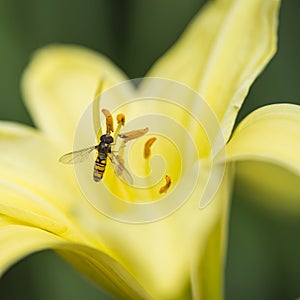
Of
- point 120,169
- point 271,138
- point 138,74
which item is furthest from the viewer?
point 138,74

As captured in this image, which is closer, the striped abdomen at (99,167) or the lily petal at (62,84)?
the striped abdomen at (99,167)

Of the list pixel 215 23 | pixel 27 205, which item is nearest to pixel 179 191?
pixel 27 205

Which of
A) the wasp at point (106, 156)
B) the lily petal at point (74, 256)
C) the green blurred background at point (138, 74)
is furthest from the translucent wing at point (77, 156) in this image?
the green blurred background at point (138, 74)

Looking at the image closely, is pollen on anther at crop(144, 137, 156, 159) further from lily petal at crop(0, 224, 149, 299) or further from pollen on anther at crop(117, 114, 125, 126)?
lily petal at crop(0, 224, 149, 299)

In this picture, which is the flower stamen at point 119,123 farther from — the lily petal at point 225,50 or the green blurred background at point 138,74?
the green blurred background at point 138,74

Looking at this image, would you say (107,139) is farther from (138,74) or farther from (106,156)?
(138,74)

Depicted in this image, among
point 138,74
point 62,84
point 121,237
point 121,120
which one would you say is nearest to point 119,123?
point 121,120

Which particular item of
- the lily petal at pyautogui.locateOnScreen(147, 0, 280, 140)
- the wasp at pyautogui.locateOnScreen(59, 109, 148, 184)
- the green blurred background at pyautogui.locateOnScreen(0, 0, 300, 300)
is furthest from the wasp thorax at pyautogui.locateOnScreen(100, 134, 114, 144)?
the green blurred background at pyautogui.locateOnScreen(0, 0, 300, 300)
